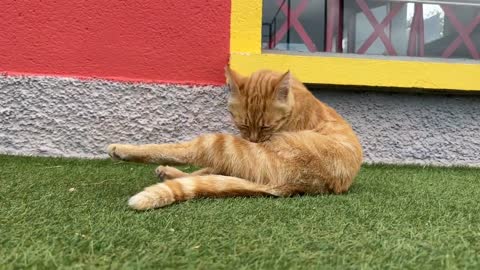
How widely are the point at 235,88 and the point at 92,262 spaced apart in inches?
52.5

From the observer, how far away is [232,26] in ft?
10.7

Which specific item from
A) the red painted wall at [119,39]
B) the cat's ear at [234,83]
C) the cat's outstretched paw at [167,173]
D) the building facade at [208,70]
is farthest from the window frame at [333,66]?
the cat's outstretched paw at [167,173]

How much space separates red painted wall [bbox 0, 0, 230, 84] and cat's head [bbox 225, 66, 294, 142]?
106 centimetres

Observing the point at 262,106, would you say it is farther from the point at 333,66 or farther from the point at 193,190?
the point at 333,66

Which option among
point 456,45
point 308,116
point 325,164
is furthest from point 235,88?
point 456,45

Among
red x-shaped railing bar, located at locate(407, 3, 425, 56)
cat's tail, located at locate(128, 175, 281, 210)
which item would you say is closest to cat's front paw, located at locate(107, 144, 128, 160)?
cat's tail, located at locate(128, 175, 281, 210)

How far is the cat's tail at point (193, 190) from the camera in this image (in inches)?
62.8

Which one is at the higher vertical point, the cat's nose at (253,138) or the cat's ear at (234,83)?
the cat's ear at (234,83)

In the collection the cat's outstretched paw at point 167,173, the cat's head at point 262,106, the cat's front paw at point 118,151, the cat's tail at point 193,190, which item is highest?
the cat's head at point 262,106

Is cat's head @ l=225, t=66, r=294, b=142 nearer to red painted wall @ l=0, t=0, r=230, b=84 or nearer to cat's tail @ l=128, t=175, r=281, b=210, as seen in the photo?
cat's tail @ l=128, t=175, r=281, b=210

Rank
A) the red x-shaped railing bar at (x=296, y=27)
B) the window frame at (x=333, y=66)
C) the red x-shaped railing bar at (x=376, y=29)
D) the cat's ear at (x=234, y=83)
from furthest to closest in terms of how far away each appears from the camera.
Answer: the red x-shaped railing bar at (x=376, y=29) → the red x-shaped railing bar at (x=296, y=27) → the window frame at (x=333, y=66) → the cat's ear at (x=234, y=83)

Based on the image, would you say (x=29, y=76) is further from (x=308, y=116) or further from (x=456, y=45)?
(x=456, y=45)

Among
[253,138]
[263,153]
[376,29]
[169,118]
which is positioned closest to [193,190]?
[263,153]

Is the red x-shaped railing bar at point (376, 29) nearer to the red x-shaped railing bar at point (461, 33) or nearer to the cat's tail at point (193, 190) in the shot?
the red x-shaped railing bar at point (461, 33)
